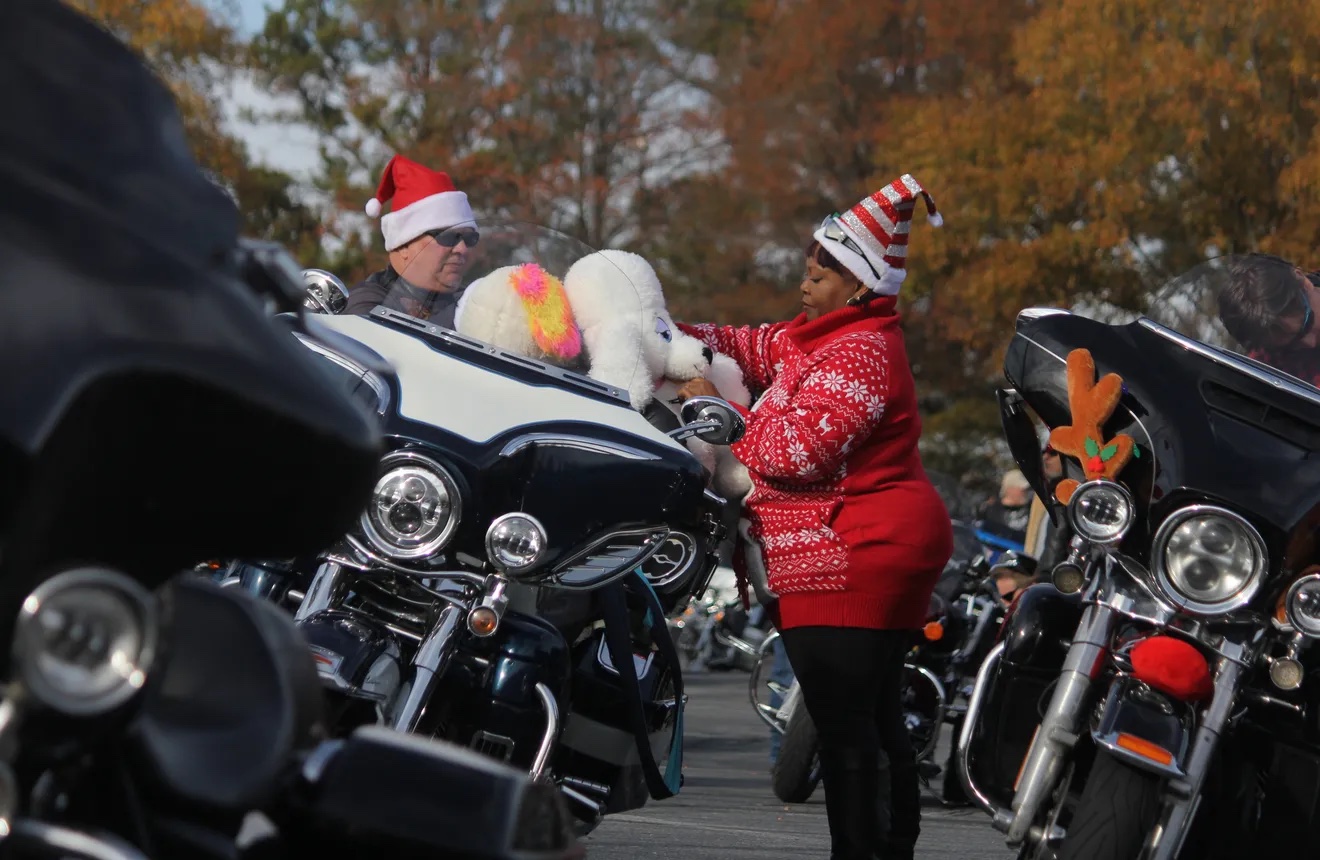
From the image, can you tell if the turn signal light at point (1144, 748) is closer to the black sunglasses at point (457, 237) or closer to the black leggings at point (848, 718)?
the black leggings at point (848, 718)

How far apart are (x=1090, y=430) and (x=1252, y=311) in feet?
2.27

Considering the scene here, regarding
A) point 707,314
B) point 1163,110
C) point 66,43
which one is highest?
point 1163,110

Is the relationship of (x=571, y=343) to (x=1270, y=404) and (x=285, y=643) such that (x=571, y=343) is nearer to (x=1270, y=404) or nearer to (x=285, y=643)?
(x=1270, y=404)

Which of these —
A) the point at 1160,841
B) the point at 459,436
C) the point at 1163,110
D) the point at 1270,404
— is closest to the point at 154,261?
the point at 459,436

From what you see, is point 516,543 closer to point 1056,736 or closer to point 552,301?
point 552,301

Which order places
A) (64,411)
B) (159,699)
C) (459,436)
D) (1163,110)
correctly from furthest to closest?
1. (1163,110)
2. (459,436)
3. (159,699)
4. (64,411)

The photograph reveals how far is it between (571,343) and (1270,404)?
1.60m

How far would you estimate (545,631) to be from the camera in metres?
4.61

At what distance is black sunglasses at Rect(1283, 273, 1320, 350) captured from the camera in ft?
16.9

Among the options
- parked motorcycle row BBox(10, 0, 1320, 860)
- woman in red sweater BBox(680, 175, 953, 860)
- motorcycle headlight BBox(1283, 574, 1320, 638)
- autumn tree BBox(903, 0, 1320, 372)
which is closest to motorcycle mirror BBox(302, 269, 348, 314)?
parked motorcycle row BBox(10, 0, 1320, 860)

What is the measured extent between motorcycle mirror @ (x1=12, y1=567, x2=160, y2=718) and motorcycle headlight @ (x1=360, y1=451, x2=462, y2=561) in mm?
2339

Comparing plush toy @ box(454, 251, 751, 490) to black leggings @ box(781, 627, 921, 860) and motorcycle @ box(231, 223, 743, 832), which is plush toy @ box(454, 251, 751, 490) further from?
black leggings @ box(781, 627, 921, 860)

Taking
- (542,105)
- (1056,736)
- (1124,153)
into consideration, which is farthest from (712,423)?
(542,105)

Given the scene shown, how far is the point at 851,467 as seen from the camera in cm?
509
